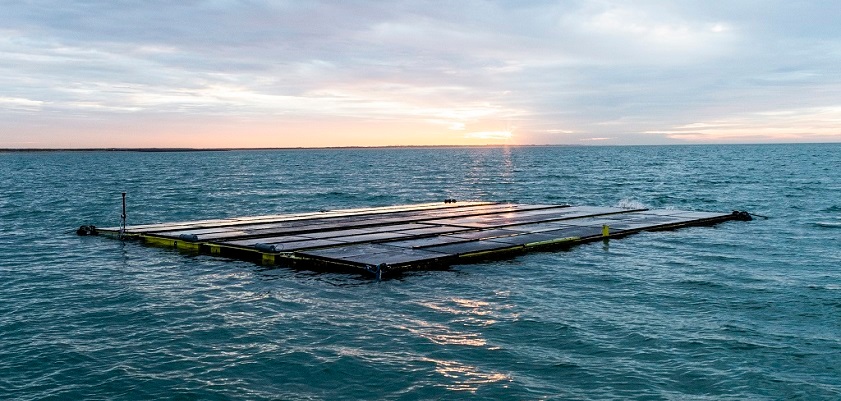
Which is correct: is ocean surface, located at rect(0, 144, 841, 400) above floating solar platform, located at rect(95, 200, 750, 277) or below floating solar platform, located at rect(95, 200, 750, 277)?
below

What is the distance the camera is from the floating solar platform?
3177 cm

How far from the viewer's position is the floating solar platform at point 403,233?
104 feet

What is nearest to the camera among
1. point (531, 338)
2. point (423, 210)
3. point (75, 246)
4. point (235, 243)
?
point (531, 338)

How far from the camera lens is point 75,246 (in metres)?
40.0

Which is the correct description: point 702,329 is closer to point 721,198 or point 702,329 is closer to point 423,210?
point 423,210

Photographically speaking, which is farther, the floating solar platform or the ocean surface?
the floating solar platform

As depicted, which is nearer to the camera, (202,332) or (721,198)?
(202,332)

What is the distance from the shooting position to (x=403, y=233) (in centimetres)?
3953

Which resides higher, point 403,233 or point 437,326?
point 403,233

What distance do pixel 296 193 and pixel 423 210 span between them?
140 ft

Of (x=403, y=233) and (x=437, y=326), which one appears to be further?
(x=403, y=233)

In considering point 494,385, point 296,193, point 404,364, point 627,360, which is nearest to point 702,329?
point 627,360

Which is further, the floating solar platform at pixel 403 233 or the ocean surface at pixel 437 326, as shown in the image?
the floating solar platform at pixel 403 233

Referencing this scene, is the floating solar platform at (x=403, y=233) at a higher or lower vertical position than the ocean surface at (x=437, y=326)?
higher
